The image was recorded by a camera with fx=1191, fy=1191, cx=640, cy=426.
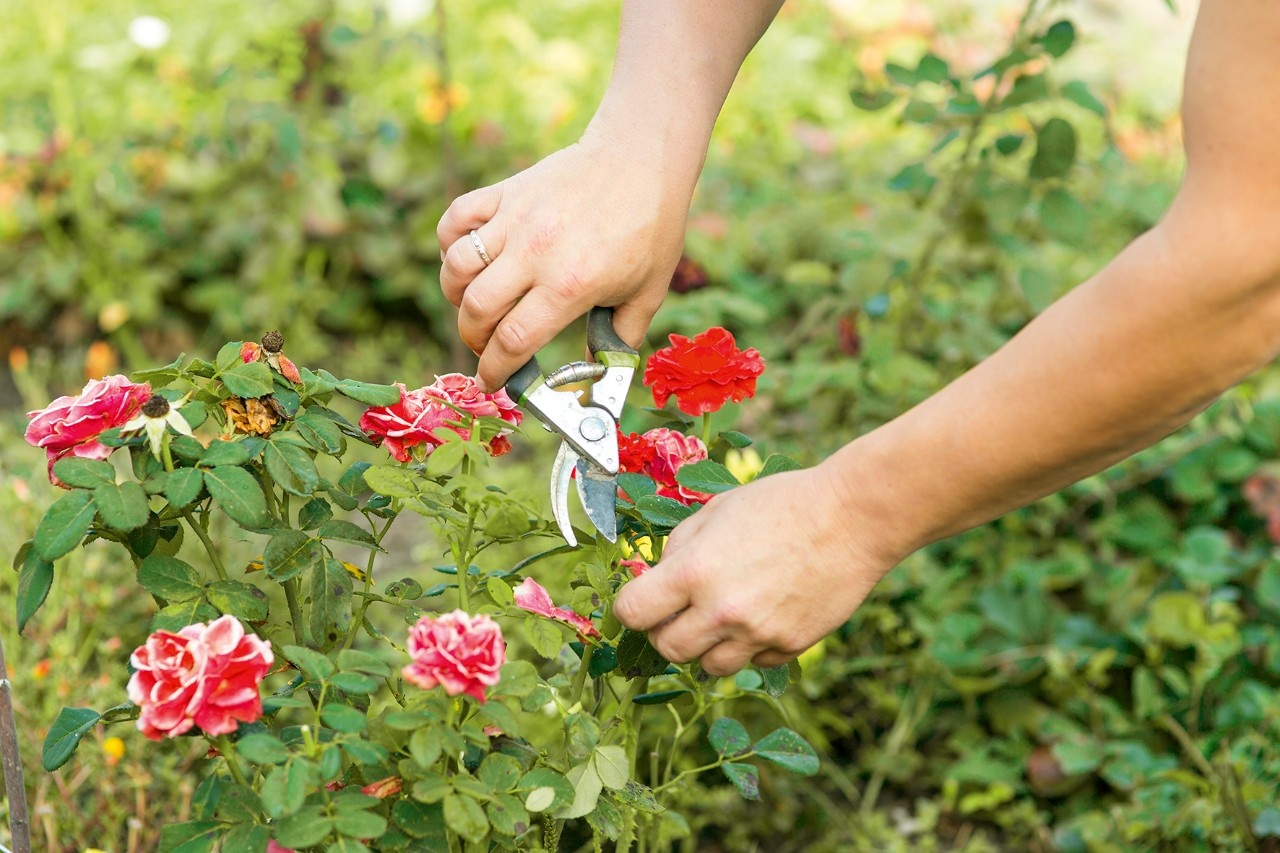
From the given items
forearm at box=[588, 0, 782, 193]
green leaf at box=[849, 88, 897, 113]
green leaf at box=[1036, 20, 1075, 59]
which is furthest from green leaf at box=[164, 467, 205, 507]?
green leaf at box=[1036, 20, 1075, 59]

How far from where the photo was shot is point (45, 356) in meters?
3.77

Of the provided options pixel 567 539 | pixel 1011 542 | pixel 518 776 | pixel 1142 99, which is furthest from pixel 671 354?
pixel 1142 99

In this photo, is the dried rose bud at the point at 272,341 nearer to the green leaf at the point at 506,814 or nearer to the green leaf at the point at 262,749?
the green leaf at the point at 262,749

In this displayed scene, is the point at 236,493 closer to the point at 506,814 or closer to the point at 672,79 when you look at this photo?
the point at 506,814

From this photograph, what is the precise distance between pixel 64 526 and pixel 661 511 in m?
0.58

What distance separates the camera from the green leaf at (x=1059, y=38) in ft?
7.12

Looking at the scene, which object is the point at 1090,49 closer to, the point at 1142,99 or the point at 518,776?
the point at 1142,99

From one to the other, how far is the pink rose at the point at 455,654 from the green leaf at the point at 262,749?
0.12 meters

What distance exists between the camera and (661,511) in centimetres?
127

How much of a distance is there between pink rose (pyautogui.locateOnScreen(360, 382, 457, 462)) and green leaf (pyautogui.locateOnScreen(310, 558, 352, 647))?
0.48 ft

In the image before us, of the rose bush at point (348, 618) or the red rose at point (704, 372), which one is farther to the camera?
the red rose at point (704, 372)

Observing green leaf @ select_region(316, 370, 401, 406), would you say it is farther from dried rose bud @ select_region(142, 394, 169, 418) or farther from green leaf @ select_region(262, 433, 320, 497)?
dried rose bud @ select_region(142, 394, 169, 418)

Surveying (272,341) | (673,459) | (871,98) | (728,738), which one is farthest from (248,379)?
(871,98)

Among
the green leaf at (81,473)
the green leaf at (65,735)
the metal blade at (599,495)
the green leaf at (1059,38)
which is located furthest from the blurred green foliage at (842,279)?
the metal blade at (599,495)
